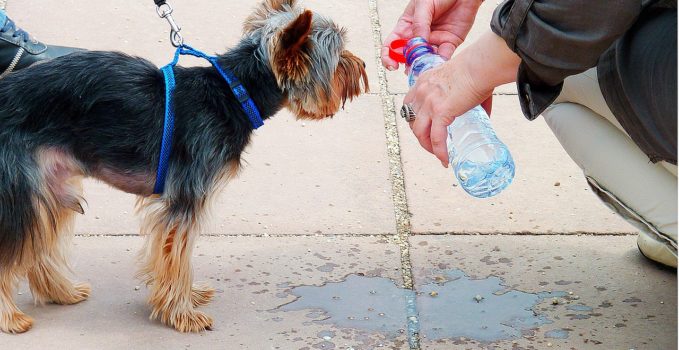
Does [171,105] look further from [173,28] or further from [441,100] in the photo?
[441,100]

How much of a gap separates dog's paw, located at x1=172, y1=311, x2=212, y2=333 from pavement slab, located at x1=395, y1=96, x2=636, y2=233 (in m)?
1.12

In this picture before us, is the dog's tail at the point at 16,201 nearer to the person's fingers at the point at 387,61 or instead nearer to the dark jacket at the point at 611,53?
the person's fingers at the point at 387,61

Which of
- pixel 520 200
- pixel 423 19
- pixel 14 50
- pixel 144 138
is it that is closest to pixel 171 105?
pixel 144 138

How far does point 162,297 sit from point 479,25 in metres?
3.31

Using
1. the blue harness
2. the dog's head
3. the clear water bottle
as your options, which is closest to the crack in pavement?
the clear water bottle

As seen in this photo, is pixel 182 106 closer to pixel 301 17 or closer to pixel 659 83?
pixel 301 17

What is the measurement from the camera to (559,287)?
394 cm

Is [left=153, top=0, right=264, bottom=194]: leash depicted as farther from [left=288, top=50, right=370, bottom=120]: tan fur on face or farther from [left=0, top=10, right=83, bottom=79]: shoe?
[left=0, top=10, right=83, bottom=79]: shoe

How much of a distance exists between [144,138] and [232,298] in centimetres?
80

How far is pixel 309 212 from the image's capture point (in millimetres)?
4418

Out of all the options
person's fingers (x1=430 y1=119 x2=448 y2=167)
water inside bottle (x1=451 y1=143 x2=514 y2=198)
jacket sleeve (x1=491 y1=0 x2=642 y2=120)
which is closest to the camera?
jacket sleeve (x1=491 y1=0 x2=642 y2=120)

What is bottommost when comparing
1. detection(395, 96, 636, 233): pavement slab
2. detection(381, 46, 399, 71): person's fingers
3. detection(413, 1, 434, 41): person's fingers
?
detection(395, 96, 636, 233): pavement slab

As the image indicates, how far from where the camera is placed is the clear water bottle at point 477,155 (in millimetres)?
3416

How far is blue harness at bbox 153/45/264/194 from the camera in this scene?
3451 mm
